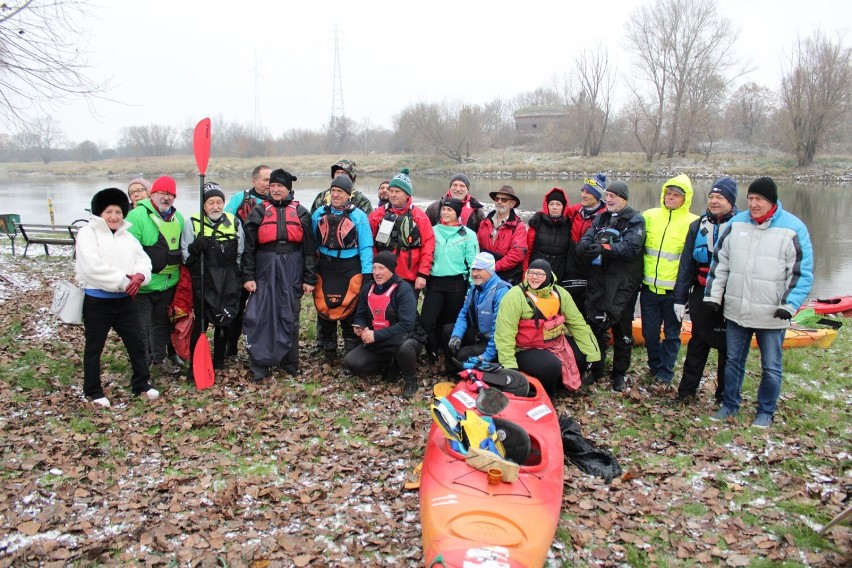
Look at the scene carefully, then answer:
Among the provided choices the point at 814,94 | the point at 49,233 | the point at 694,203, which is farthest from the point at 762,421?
the point at 814,94

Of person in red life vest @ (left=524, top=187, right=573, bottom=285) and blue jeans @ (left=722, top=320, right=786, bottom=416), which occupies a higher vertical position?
person in red life vest @ (left=524, top=187, right=573, bottom=285)

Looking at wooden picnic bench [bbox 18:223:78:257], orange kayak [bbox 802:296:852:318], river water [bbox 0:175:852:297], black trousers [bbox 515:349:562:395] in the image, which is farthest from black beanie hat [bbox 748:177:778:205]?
wooden picnic bench [bbox 18:223:78:257]

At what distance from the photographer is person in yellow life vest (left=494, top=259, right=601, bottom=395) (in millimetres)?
5223

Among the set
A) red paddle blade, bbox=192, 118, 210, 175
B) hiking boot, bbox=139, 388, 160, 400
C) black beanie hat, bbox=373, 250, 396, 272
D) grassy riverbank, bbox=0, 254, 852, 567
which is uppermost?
red paddle blade, bbox=192, 118, 210, 175

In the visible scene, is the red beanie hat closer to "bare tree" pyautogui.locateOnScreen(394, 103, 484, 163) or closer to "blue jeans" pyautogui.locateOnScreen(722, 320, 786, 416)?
"blue jeans" pyautogui.locateOnScreen(722, 320, 786, 416)

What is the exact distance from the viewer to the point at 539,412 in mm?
4426

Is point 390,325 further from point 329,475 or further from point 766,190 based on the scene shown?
point 766,190

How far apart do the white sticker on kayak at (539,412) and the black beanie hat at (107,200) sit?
3.93 m

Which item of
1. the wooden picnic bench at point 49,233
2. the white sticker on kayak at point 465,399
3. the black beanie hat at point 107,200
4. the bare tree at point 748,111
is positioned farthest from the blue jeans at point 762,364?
the bare tree at point 748,111

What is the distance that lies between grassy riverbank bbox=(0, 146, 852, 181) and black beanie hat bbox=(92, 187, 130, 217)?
38.7 m

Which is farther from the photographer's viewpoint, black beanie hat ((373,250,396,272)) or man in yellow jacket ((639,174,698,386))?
black beanie hat ((373,250,396,272))

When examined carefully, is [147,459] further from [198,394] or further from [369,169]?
[369,169]

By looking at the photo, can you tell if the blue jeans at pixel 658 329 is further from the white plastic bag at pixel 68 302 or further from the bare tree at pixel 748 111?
the bare tree at pixel 748 111

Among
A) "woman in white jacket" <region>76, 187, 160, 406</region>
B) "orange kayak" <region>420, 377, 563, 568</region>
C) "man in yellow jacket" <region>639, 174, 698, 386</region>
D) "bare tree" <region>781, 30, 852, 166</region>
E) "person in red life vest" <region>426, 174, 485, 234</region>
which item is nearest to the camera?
"orange kayak" <region>420, 377, 563, 568</region>
